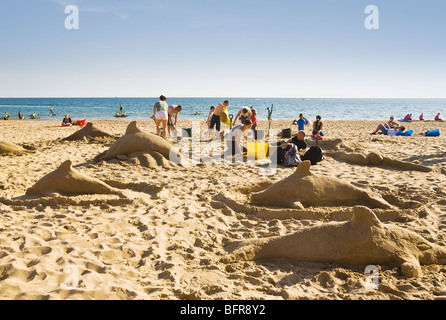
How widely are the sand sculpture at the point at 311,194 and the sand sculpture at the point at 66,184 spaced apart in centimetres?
257

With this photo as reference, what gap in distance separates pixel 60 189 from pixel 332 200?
4.45 metres

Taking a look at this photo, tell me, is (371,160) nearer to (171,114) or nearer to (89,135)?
(171,114)

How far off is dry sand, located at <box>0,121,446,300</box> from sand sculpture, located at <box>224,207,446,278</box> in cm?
6

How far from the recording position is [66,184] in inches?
214

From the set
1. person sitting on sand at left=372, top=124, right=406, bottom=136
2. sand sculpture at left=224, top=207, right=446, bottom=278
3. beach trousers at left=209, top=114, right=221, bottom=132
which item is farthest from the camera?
person sitting on sand at left=372, top=124, right=406, bottom=136

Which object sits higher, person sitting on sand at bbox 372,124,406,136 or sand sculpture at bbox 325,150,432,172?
person sitting on sand at bbox 372,124,406,136

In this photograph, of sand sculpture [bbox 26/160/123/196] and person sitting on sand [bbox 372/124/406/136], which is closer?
sand sculpture [bbox 26/160/123/196]

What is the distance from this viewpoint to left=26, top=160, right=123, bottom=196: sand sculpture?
5.42 meters

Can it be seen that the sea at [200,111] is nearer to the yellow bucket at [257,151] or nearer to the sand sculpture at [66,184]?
the yellow bucket at [257,151]

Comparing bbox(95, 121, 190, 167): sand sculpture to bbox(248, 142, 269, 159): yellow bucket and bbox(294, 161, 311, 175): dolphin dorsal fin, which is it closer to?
bbox(248, 142, 269, 159): yellow bucket

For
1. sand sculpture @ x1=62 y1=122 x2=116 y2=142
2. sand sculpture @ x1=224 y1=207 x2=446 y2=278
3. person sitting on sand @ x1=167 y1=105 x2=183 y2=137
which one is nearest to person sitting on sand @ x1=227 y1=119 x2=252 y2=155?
person sitting on sand @ x1=167 y1=105 x2=183 y2=137

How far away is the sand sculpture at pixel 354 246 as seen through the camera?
3447 mm
